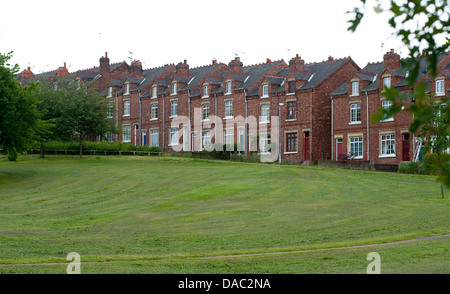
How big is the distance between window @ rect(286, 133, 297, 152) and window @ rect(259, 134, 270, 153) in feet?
6.73

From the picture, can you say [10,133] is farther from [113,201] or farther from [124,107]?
[124,107]

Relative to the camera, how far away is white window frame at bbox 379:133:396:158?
57.0 metres

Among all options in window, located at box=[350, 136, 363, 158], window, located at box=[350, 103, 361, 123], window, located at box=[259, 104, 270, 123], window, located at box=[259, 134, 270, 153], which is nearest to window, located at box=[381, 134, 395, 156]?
window, located at box=[350, 136, 363, 158]

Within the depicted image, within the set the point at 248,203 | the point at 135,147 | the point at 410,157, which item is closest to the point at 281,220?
the point at 248,203

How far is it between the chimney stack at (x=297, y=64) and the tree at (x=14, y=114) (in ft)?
95.4

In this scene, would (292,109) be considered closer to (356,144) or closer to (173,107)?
(356,144)

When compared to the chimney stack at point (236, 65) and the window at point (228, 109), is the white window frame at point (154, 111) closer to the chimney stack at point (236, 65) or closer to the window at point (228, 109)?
the chimney stack at point (236, 65)

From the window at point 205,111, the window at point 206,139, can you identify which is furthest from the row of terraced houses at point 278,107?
the window at point 206,139

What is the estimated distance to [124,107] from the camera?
3194 inches

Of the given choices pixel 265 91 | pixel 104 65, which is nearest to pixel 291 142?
pixel 265 91

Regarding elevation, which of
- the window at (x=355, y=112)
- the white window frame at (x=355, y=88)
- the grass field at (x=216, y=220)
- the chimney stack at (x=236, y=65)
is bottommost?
the grass field at (x=216, y=220)

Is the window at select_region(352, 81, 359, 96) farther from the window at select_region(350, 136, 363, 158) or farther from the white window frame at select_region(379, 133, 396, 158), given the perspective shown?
the white window frame at select_region(379, 133, 396, 158)

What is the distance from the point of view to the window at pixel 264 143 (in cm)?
6480
